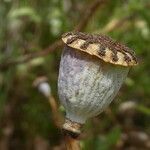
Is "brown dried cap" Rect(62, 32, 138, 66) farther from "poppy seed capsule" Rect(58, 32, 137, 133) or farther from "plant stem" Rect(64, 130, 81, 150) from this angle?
"plant stem" Rect(64, 130, 81, 150)

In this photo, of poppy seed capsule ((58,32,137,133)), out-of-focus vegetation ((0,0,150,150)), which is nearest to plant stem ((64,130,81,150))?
poppy seed capsule ((58,32,137,133))

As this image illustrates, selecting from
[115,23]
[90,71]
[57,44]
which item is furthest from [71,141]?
[115,23]

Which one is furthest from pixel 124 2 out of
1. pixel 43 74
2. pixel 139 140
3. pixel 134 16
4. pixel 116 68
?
pixel 116 68

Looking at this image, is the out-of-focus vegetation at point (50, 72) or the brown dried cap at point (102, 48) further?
the out-of-focus vegetation at point (50, 72)

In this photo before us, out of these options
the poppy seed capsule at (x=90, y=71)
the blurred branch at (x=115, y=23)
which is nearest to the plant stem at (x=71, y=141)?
the poppy seed capsule at (x=90, y=71)

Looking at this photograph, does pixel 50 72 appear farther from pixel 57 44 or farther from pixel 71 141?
pixel 71 141

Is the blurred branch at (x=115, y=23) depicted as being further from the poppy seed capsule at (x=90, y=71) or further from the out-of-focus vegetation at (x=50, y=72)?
the poppy seed capsule at (x=90, y=71)
